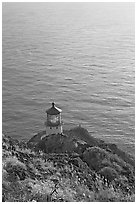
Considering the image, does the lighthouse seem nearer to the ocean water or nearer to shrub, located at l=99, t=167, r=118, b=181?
the ocean water

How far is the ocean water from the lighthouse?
1307 cm

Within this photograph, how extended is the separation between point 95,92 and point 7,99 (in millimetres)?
14033

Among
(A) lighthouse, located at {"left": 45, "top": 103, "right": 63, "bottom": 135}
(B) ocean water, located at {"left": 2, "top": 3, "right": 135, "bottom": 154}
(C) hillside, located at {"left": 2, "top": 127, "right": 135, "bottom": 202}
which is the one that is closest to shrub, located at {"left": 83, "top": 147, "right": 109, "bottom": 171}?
(C) hillside, located at {"left": 2, "top": 127, "right": 135, "bottom": 202}

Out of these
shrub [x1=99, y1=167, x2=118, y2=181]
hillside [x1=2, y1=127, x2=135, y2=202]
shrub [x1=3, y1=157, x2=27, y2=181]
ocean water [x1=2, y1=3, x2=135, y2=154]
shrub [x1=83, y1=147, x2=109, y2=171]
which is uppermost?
ocean water [x1=2, y1=3, x2=135, y2=154]

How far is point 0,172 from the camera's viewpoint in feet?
32.6

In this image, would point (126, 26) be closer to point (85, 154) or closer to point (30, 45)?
point (30, 45)

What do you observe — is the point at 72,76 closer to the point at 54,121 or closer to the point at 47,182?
the point at 54,121

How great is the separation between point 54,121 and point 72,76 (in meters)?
32.3

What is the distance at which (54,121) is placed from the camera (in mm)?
31766

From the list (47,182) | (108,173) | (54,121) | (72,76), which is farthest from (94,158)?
(72,76)

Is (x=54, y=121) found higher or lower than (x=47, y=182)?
higher

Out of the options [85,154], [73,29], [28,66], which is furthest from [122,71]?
[85,154]

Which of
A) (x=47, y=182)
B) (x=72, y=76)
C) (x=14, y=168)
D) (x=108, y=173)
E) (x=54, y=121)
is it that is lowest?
(x=108, y=173)

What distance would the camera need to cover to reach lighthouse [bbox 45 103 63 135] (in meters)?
31.5
